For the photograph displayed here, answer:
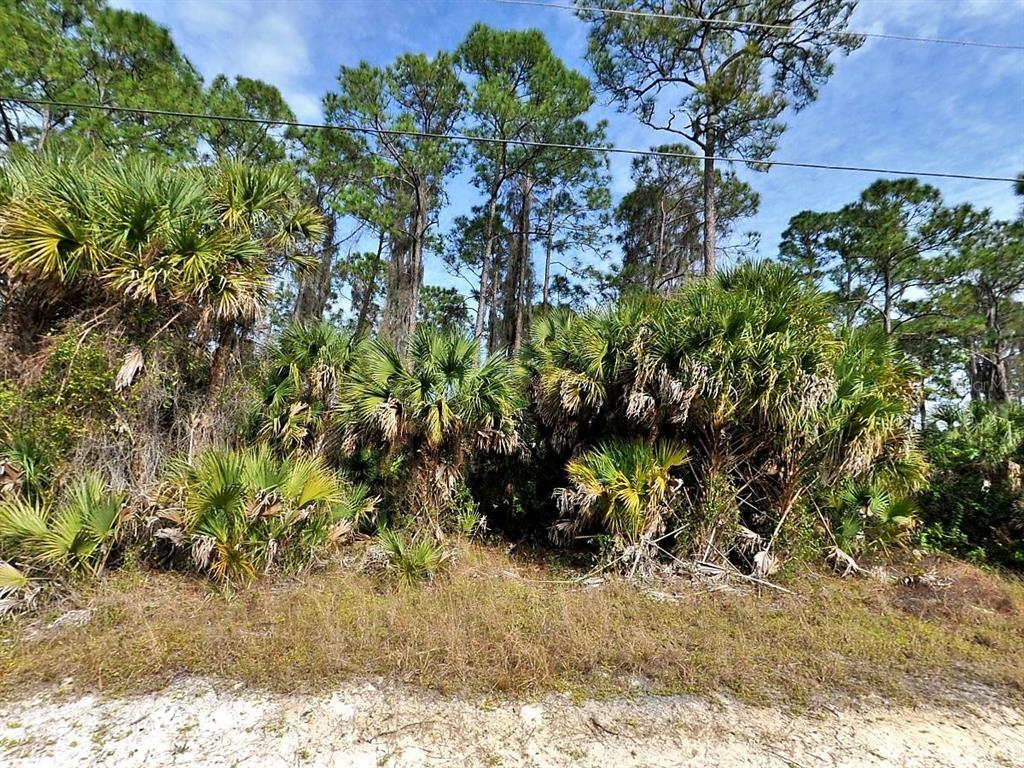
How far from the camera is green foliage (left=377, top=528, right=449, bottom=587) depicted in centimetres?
564

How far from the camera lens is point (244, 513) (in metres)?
4.97

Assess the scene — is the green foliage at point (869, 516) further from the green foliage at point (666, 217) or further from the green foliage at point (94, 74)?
the green foliage at point (94, 74)

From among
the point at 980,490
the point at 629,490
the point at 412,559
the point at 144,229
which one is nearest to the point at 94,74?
the point at 144,229

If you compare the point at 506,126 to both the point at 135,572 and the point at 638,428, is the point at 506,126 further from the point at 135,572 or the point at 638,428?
the point at 135,572

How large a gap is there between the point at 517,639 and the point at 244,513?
10.5 feet

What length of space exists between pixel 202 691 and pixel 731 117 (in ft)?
55.1

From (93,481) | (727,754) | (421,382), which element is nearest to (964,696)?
(727,754)

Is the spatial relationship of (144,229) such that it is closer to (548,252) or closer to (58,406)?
(58,406)

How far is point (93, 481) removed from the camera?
5035mm

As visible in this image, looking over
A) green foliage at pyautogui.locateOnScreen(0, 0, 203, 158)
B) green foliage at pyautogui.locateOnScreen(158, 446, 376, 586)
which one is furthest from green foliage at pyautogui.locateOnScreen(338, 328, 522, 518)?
green foliage at pyautogui.locateOnScreen(0, 0, 203, 158)

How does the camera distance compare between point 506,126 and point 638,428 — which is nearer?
point 638,428

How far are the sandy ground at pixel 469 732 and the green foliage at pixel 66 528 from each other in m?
1.84

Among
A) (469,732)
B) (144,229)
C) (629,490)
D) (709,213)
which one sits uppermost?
(709,213)

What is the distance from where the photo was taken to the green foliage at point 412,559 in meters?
5.64
